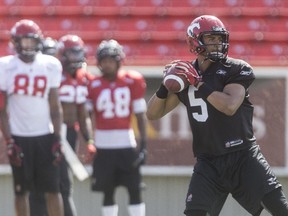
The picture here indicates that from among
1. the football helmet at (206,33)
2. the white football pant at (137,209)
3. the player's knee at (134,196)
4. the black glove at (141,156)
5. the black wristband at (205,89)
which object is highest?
the football helmet at (206,33)

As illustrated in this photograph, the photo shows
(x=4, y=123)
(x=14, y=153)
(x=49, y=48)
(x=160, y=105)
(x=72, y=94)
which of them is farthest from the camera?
(x=49, y=48)

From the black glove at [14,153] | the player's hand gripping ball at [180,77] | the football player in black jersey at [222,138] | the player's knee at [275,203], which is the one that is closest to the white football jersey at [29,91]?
the black glove at [14,153]

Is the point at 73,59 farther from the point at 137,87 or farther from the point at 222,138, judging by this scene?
the point at 222,138

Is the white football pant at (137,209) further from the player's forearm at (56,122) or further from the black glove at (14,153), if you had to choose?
the black glove at (14,153)

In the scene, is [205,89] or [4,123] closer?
[205,89]

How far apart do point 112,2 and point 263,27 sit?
162 cm

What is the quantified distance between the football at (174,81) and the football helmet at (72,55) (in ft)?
9.52

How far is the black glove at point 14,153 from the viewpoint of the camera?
267 inches

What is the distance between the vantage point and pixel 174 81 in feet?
16.5

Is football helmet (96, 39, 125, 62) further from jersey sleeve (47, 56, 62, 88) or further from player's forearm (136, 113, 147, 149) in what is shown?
jersey sleeve (47, 56, 62, 88)

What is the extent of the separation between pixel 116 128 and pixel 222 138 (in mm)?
2450

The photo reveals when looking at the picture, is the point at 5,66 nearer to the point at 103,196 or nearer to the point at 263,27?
the point at 103,196

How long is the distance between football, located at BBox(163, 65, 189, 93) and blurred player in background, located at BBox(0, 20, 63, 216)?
202 cm

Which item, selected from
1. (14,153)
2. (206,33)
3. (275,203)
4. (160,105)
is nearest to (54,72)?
(14,153)
